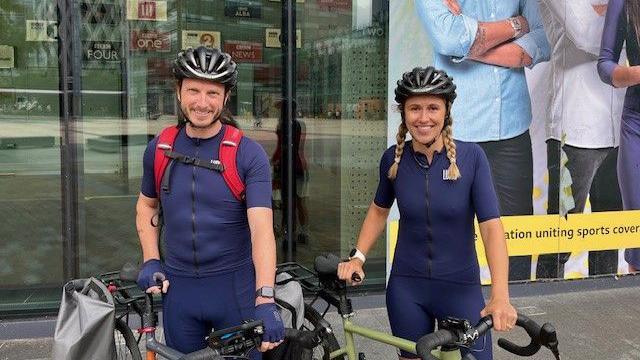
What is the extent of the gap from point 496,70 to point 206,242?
418cm

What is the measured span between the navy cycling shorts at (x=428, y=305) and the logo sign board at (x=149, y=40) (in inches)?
170

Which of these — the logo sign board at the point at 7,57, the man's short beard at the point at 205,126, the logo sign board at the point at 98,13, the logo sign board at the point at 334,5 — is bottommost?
the man's short beard at the point at 205,126

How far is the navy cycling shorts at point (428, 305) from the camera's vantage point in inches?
111

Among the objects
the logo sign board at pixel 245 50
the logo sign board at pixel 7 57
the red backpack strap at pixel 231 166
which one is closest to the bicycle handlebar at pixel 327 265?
the red backpack strap at pixel 231 166

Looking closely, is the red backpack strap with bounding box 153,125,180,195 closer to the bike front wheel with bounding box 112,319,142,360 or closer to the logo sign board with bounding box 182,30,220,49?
the bike front wheel with bounding box 112,319,142,360

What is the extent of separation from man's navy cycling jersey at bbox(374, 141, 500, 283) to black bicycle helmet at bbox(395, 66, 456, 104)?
26cm

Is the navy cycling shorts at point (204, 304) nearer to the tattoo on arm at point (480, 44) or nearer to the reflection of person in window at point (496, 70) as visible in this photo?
the reflection of person in window at point (496, 70)

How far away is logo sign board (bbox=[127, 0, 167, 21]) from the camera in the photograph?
6.37m

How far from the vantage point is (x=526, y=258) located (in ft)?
20.8

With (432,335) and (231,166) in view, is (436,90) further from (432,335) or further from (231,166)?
(432,335)

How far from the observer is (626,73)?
645cm

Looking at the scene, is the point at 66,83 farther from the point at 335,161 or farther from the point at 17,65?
the point at 335,161

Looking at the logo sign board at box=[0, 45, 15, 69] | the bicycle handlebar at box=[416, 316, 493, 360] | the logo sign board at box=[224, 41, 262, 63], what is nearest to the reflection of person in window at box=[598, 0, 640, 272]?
the logo sign board at box=[224, 41, 262, 63]

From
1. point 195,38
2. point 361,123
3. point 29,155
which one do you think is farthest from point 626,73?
point 29,155
